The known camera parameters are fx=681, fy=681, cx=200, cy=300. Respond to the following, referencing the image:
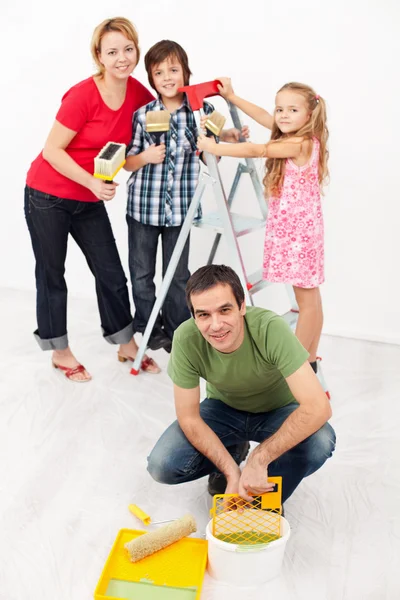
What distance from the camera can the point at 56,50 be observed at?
334cm

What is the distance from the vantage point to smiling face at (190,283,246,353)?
1.78 metres

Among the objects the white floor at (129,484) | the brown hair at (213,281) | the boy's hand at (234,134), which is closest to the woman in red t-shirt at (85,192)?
the white floor at (129,484)

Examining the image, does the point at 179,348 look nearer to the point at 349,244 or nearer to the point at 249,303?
the point at 249,303

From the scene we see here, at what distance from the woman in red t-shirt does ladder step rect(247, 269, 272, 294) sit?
1.86 feet

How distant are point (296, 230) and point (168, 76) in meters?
0.74

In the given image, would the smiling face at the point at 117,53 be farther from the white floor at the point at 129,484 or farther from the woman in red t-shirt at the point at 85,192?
the white floor at the point at 129,484

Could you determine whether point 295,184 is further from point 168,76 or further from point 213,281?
point 213,281

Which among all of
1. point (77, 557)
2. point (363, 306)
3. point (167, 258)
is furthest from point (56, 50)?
point (77, 557)

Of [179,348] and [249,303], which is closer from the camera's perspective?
[179,348]

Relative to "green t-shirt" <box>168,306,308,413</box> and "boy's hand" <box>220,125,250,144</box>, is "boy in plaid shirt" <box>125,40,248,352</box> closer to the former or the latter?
"boy's hand" <box>220,125,250,144</box>

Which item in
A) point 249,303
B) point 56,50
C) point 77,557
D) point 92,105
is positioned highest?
point 56,50

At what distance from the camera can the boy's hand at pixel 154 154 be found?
8.59 feet

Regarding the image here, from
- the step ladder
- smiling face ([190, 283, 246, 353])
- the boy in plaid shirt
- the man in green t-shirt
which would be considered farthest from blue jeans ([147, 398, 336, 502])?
the boy in plaid shirt

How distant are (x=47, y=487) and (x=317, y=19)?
86.1 inches
